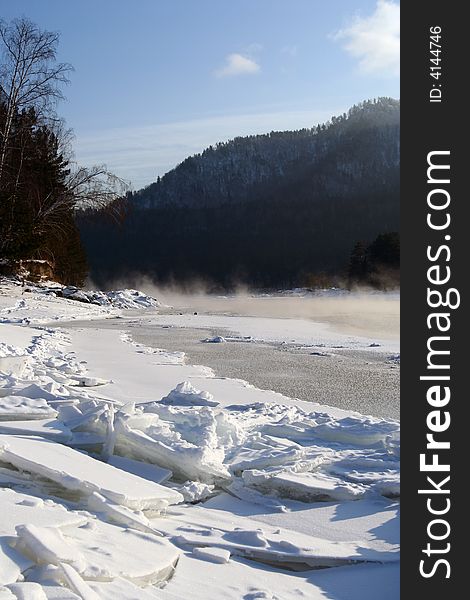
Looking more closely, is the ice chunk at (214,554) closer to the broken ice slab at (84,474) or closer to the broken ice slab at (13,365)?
the broken ice slab at (84,474)

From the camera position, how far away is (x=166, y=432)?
5258 millimetres

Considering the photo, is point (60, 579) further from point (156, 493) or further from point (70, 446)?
point (70, 446)

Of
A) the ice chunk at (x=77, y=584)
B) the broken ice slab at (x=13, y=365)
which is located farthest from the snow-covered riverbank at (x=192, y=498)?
the broken ice slab at (x=13, y=365)

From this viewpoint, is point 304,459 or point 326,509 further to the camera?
point 304,459

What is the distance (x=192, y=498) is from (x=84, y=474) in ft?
2.42

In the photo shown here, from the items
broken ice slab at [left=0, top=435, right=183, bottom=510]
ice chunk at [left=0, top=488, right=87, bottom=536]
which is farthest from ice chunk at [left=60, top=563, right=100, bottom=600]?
broken ice slab at [left=0, top=435, right=183, bottom=510]

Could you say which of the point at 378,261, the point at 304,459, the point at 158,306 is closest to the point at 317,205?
the point at 378,261

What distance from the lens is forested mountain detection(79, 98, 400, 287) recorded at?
90.6 metres

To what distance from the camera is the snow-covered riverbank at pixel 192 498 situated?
3.03 meters

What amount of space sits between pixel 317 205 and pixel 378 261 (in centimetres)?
4704

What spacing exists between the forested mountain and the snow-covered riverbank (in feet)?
220

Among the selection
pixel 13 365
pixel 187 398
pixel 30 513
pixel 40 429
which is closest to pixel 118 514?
pixel 30 513

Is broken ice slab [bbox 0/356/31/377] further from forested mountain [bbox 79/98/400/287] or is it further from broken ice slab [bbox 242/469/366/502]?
forested mountain [bbox 79/98/400/287]

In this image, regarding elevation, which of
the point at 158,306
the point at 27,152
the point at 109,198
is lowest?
the point at 158,306
